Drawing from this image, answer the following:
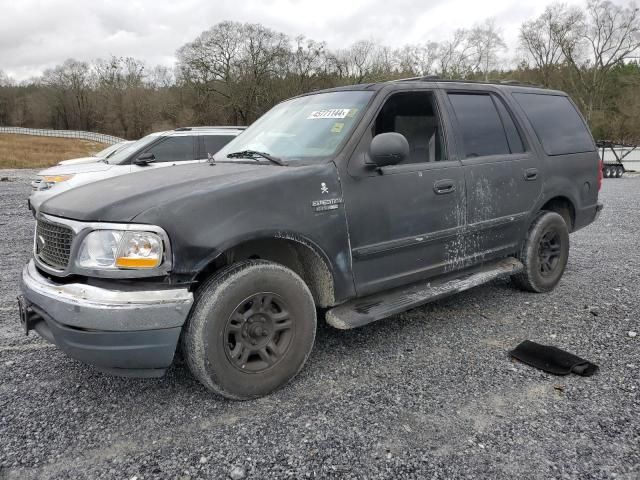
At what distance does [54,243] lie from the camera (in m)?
2.79

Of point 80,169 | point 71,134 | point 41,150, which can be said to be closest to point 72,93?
point 71,134

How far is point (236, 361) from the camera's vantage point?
278 centimetres

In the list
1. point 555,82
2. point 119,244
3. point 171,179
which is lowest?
point 119,244

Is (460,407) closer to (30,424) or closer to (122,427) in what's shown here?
(122,427)

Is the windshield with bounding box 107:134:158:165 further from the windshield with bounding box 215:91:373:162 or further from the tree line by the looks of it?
the tree line

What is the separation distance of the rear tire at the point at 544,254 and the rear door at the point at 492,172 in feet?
0.64

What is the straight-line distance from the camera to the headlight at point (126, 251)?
2475 millimetres

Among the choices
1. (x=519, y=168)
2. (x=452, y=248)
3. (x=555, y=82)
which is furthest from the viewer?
(x=555, y=82)

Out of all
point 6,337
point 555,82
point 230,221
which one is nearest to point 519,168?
point 230,221

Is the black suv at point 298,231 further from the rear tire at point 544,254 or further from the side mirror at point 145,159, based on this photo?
the side mirror at point 145,159

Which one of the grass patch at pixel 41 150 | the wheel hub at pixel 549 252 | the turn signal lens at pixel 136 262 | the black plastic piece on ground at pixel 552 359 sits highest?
the grass patch at pixel 41 150

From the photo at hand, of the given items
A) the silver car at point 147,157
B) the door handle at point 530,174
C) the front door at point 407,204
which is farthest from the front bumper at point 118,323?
Result: the silver car at point 147,157

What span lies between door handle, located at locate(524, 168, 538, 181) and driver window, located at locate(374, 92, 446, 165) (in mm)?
1023

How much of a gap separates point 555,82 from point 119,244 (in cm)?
4844
